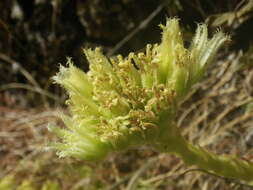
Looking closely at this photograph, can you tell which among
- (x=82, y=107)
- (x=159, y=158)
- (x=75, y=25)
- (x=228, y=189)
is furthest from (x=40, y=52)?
(x=82, y=107)

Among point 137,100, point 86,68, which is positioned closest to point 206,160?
point 137,100

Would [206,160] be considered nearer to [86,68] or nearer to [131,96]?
[131,96]

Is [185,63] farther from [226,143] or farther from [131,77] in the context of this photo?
[226,143]

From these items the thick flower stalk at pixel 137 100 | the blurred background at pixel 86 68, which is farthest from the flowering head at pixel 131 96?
the blurred background at pixel 86 68

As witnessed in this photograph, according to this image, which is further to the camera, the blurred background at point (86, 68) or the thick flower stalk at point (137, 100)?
the blurred background at point (86, 68)

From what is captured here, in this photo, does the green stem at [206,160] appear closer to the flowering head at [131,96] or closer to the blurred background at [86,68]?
the flowering head at [131,96]

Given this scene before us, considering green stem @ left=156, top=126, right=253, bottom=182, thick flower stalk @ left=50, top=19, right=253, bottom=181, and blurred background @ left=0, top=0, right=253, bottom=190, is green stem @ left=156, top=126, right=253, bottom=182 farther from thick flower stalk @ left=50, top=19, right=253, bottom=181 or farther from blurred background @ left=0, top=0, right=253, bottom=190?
blurred background @ left=0, top=0, right=253, bottom=190

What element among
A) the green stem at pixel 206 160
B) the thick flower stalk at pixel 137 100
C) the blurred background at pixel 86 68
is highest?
the blurred background at pixel 86 68
